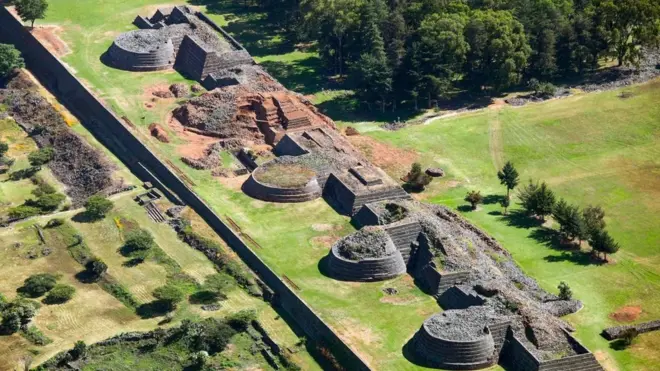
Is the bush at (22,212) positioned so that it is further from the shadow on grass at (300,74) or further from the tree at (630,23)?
the tree at (630,23)

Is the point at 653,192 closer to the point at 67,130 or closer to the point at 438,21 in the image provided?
the point at 438,21

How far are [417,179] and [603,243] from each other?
23597 millimetres

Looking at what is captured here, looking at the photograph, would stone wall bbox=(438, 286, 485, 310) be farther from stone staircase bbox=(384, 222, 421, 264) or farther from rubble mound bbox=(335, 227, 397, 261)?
stone staircase bbox=(384, 222, 421, 264)

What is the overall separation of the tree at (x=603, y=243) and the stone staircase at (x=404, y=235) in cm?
1727

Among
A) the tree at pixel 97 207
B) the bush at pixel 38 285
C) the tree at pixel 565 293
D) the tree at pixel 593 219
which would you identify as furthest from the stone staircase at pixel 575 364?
the tree at pixel 97 207

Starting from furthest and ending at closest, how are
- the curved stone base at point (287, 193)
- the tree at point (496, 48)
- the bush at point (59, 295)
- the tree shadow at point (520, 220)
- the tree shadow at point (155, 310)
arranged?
the tree at point (496, 48)
the tree shadow at point (520, 220)
the curved stone base at point (287, 193)
the bush at point (59, 295)
the tree shadow at point (155, 310)

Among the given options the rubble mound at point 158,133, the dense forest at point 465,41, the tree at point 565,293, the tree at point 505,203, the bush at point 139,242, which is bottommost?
the bush at point 139,242

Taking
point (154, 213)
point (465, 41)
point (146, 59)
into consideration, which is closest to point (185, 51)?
point (146, 59)

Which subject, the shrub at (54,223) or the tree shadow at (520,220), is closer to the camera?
the shrub at (54,223)

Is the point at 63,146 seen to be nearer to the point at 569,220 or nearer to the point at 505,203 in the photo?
the point at 505,203

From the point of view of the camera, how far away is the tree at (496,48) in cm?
15762

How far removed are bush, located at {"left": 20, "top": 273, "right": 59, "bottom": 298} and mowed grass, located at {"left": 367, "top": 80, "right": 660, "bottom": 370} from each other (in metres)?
40.5

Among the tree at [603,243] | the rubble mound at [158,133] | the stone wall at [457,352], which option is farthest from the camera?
the rubble mound at [158,133]

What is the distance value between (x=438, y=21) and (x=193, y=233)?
154ft
